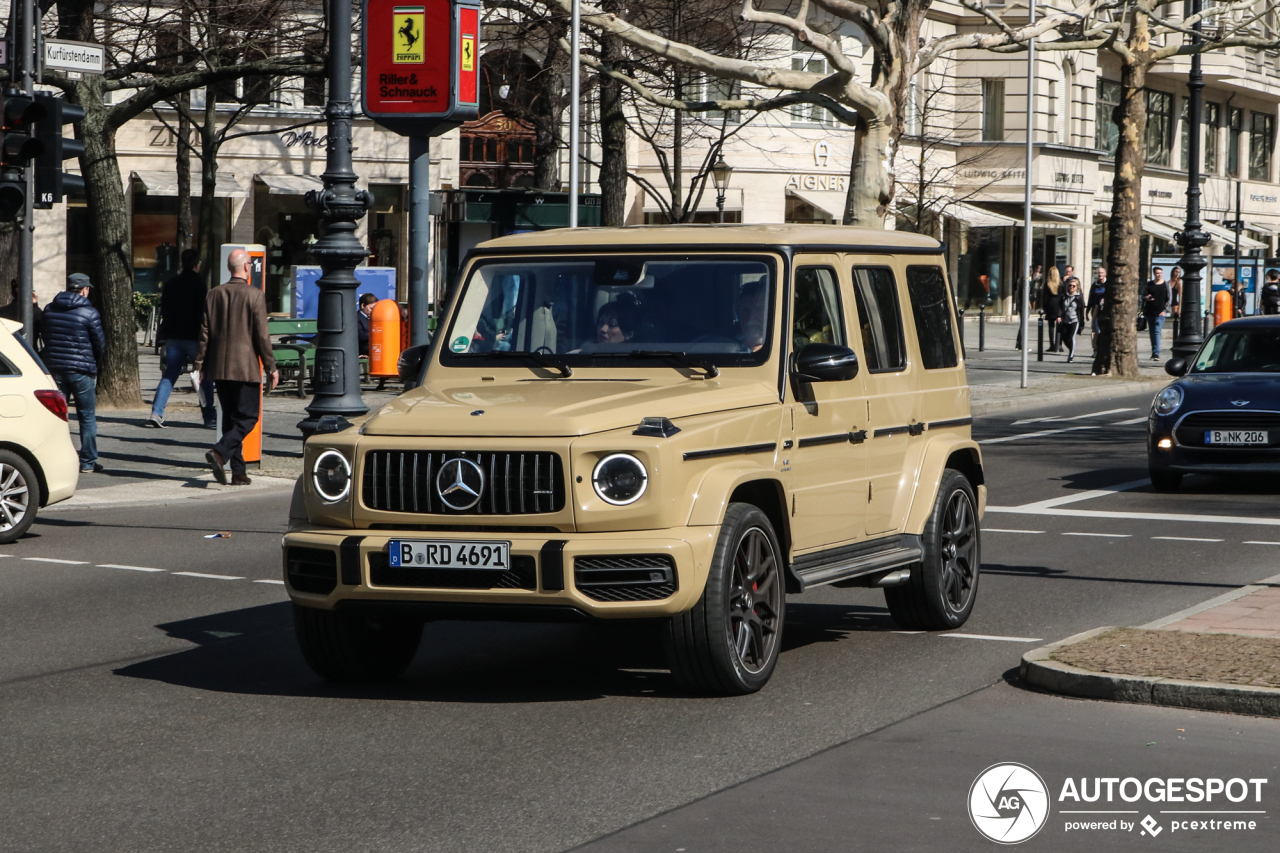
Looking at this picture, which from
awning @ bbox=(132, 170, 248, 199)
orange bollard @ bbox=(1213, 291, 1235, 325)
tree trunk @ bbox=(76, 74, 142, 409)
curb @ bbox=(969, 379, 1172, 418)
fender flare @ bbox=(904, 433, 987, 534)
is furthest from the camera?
orange bollard @ bbox=(1213, 291, 1235, 325)

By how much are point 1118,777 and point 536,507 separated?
2.23 metres

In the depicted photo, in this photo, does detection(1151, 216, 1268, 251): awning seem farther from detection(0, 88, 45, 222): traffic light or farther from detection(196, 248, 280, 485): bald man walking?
detection(0, 88, 45, 222): traffic light

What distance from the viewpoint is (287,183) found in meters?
43.3

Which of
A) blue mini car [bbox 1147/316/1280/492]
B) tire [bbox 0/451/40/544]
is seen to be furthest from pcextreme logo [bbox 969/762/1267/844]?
blue mini car [bbox 1147/316/1280/492]

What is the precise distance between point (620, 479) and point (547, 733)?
943 millimetres

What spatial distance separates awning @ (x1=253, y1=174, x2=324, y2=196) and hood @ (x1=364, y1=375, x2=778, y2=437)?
3604 cm

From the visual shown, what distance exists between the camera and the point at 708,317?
25.6 ft

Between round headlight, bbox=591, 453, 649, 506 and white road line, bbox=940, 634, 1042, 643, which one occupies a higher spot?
round headlight, bbox=591, 453, 649, 506

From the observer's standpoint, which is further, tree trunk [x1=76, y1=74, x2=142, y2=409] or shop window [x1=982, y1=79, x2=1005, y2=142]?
shop window [x1=982, y1=79, x2=1005, y2=142]

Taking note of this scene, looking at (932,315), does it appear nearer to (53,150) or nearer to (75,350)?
(53,150)

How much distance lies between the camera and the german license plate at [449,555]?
671cm

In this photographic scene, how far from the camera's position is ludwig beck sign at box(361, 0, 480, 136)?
15938 mm

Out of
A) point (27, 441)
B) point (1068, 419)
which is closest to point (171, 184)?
point (1068, 419)

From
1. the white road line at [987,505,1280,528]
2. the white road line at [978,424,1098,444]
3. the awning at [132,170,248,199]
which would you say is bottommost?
the white road line at [987,505,1280,528]
